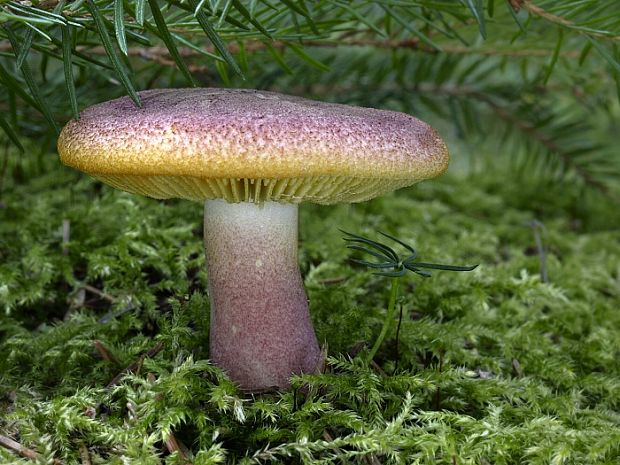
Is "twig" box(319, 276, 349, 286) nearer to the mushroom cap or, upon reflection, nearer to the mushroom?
the mushroom

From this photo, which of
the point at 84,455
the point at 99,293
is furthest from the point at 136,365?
the point at 99,293

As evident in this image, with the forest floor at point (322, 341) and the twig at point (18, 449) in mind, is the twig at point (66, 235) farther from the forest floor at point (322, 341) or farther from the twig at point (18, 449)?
the twig at point (18, 449)

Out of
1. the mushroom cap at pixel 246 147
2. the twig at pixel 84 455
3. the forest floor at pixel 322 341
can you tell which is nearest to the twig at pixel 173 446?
the forest floor at pixel 322 341

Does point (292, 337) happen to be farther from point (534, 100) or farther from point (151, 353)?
point (534, 100)

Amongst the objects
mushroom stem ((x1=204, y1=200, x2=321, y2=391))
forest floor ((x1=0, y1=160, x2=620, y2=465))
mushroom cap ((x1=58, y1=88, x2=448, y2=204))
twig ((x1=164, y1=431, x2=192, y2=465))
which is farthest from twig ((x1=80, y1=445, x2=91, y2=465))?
mushroom cap ((x1=58, y1=88, x2=448, y2=204))

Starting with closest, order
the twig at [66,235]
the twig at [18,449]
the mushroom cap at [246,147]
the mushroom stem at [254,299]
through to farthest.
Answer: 1. the mushroom cap at [246,147]
2. the twig at [18,449]
3. the mushroom stem at [254,299]
4. the twig at [66,235]
